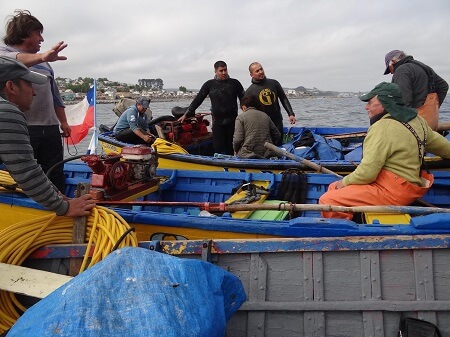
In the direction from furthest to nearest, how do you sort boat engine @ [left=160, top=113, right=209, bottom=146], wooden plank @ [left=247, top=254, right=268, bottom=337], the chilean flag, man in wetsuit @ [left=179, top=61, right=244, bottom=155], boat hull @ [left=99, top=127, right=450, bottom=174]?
the chilean flag → boat engine @ [left=160, top=113, right=209, bottom=146] → man in wetsuit @ [left=179, top=61, right=244, bottom=155] → boat hull @ [left=99, top=127, right=450, bottom=174] → wooden plank @ [left=247, top=254, right=268, bottom=337]

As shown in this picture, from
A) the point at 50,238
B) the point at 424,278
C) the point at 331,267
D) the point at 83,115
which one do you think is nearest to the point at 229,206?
the point at 331,267

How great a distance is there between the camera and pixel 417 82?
5441 mm

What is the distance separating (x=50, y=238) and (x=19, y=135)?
1.06m

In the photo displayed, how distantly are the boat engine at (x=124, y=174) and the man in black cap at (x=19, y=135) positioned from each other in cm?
119

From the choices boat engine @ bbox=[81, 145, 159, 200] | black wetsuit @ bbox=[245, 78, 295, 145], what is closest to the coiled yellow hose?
boat engine @ bbox=[81, 145, 159, 200]

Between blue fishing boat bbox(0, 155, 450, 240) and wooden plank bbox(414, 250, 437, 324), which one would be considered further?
blue fishing boat bbox(0, 155, 450, 240)

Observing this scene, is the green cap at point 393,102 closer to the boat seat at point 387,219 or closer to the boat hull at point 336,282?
the boat seat at point 387,219

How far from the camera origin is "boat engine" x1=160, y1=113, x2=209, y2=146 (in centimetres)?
916

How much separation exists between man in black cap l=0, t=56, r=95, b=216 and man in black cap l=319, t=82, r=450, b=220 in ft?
8.62

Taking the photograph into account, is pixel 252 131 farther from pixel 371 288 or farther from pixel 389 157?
pixel 371 288

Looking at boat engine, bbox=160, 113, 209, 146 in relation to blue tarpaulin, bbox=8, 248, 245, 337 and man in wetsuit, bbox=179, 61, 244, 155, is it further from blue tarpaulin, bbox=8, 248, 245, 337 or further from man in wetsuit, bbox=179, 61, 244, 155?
blue tarpaulin, bbox=8, 248, 245, 337

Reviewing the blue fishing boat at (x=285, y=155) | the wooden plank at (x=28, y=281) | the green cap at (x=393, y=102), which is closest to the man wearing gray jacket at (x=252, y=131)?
the blue fishing boat at (x=285, y=155)

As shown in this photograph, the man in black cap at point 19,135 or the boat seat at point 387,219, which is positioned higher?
the man in black cap at point 19,135

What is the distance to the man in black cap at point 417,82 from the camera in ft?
17.6
